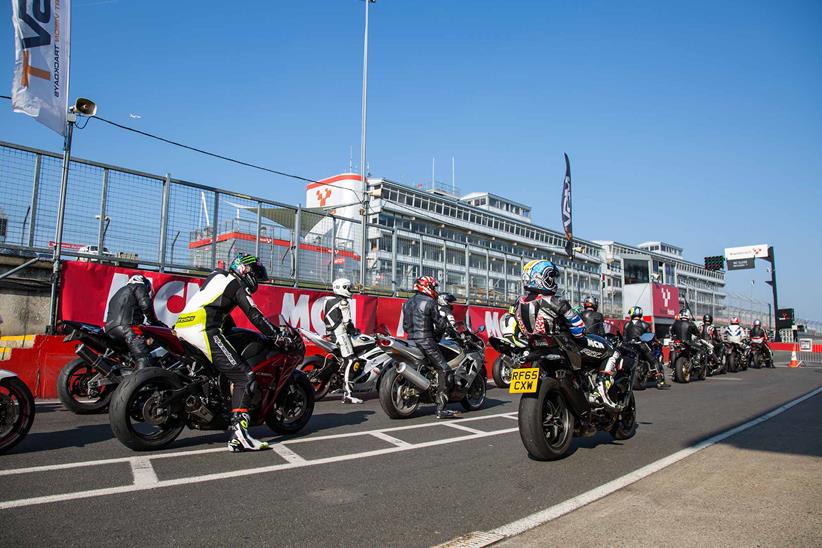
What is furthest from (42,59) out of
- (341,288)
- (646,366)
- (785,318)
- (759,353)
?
(785,318)

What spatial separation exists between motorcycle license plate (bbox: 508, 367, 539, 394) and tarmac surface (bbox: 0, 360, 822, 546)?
2.33 feet

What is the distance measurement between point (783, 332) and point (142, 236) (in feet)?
156

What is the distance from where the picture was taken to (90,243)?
1004 centimetres

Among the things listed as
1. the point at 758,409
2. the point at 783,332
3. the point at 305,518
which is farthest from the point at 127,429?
the point at 783,332

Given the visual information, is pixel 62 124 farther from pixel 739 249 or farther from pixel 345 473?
pixel 739 249

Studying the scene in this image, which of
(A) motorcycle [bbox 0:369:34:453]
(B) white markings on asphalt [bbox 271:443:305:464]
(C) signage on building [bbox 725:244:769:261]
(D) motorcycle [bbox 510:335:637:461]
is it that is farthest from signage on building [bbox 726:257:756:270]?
(A) motorcycle [bbox 0:369:34:453]

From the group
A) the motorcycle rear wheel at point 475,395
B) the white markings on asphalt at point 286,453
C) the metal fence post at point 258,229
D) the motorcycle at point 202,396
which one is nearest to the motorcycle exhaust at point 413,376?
the motorcycle rear wheel at point 475,395

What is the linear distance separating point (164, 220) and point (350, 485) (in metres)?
8.51

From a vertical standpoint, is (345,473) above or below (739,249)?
below

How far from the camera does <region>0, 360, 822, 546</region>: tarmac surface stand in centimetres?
336

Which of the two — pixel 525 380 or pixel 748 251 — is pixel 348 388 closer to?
pixel 525 380

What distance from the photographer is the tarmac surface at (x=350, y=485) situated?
132 inches

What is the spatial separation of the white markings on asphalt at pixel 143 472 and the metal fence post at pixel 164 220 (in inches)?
260

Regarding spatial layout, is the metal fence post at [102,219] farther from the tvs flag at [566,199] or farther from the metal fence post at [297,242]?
the tvs flag at [566,199]
